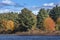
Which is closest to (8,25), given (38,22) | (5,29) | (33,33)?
(5,29)

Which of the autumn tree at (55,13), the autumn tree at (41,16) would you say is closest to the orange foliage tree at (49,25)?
the autumn tree at (41,16)

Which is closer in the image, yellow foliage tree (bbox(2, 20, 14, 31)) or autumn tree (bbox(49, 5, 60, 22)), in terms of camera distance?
yellow foliage tree (bbox(2, 20, 14, 31))

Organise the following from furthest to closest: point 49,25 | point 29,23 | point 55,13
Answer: point 55,13 → point 49,25 → point 29,23

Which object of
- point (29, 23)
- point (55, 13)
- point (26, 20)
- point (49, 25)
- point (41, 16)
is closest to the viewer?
point (29, 23)

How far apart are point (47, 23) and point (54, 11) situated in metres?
20.6

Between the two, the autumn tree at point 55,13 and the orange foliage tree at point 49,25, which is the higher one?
the autumn tree at point 55,13

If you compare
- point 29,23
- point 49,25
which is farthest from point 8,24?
point 49,25

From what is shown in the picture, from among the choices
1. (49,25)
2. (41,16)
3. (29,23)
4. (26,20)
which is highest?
(41,16)

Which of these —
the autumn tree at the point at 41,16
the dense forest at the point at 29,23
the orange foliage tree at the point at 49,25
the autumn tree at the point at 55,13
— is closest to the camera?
the orange foliage tree at the point at 49,25

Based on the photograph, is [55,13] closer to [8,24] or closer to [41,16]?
[41,16]

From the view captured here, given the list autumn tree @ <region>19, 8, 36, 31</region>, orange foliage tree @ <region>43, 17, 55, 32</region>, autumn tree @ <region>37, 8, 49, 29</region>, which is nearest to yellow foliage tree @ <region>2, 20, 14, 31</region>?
autumn tree @ <region>19, 8, 36, 31</region>

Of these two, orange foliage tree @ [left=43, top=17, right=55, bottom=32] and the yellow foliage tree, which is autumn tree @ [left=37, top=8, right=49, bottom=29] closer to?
orange foliage tree @ [left=43, top=17, right=55, bottom=32]

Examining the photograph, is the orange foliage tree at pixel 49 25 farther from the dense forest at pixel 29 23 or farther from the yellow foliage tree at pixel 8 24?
the yellow foliage tree at pixel 8 24

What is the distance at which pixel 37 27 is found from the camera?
302ft
